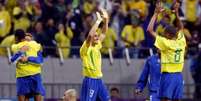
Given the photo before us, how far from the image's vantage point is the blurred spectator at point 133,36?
100 feet

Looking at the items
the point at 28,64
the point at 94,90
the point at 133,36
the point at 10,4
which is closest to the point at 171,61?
the point at 94,90

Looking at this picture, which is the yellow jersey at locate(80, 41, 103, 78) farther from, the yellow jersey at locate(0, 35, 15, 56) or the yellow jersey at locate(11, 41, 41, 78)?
the yellow jersey at locate(0, 35, 15, 56)

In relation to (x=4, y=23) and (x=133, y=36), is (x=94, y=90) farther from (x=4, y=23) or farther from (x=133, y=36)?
(x=133, y=36)

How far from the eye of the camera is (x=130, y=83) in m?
30.5

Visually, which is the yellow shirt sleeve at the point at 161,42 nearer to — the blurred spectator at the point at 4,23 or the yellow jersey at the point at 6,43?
the yellow jersey at the point at 6,43

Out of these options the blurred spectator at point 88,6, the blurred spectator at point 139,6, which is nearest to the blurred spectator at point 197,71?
the blurred spectator at point 139,6

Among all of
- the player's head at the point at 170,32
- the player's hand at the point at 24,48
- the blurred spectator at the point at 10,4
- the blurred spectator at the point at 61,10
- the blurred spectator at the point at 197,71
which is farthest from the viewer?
the blurred spectator at the point at 61,10

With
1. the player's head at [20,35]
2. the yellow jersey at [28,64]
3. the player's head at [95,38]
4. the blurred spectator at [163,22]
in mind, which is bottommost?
the yellow jersey at [28,64]

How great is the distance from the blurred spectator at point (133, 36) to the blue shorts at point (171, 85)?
6860 mm

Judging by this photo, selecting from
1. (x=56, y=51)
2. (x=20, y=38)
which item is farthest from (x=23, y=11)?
(x=20, y=38)

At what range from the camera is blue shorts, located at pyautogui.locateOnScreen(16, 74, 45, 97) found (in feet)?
82.0

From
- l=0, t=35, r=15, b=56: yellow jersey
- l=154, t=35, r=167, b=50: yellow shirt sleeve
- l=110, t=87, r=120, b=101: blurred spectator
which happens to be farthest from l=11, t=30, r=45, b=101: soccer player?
l=0, t=35, r=15, b=56: yellow jersey

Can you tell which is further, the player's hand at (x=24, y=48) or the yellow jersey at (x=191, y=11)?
the yellow jersey at (x=191, y=11)

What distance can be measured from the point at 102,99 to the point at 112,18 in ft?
24.7
